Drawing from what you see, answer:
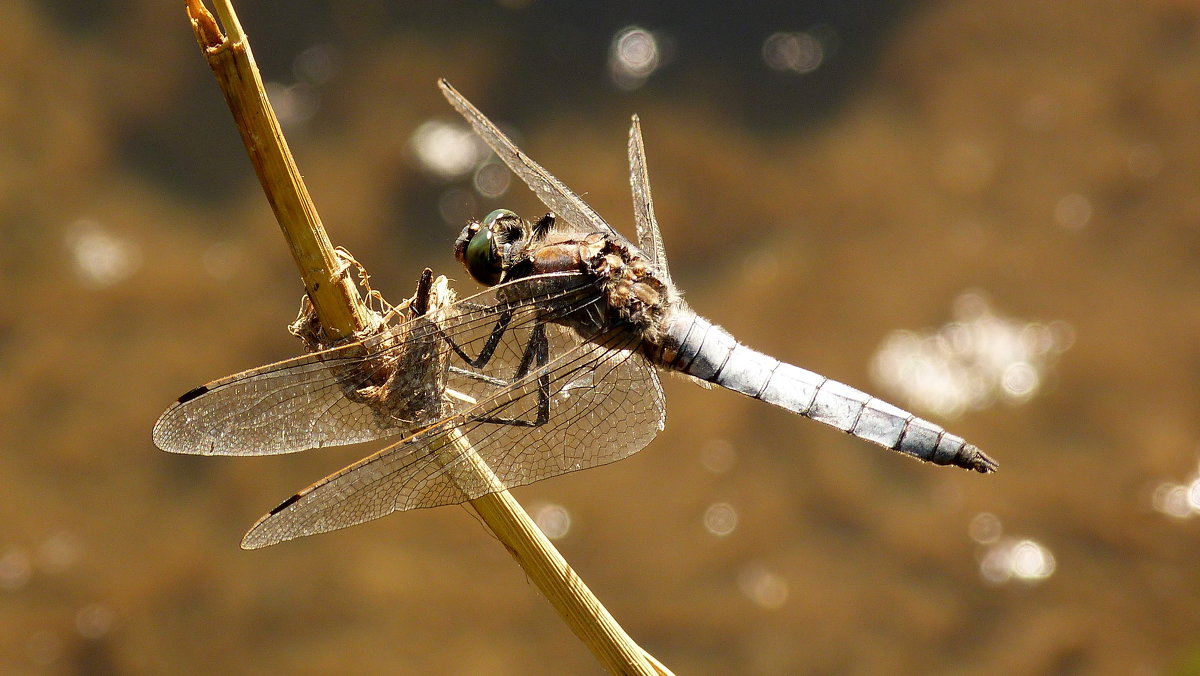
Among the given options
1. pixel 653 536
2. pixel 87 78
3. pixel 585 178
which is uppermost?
pixel 585 178

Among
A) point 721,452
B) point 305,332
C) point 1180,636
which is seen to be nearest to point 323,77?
point 721,452

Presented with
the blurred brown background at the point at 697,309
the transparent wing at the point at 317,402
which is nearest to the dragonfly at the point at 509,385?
the transparent wing at the point at 317,402

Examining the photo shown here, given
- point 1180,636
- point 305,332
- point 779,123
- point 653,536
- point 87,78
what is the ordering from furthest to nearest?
point 779,123
point 87,78
point 653,536
point 1180,636
point 305,332

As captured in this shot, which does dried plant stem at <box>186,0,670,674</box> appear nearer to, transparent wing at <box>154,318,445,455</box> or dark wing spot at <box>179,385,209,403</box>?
transparent wing at <box>154,318,445,455</box>

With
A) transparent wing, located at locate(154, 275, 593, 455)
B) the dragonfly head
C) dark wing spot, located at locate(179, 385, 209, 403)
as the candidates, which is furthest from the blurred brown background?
dark wing spot, located at locate(179, 385, 209, 403)

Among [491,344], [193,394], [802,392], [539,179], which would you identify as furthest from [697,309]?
[193,394]

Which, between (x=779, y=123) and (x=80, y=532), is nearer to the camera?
(x=80, y=532)

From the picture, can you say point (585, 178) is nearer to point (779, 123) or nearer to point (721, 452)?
point (779, 123)

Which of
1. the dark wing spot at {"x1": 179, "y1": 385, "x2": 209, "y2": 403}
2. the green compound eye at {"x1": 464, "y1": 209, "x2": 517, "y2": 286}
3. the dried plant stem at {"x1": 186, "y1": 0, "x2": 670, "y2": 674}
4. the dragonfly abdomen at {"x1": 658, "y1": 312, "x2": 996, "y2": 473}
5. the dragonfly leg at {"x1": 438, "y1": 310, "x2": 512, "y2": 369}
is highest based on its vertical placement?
the dragonfly abdomen at {"x1": 658, "y1": 312, "x2": 996, "y2": 473}

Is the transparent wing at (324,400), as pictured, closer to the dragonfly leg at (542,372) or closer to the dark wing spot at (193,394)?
the dark wing spot at (193,394)
